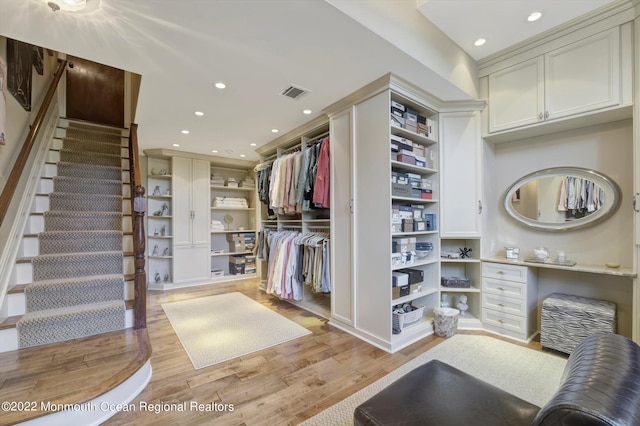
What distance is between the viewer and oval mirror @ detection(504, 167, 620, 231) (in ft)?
7.81

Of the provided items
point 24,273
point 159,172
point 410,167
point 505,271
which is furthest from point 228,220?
point 505,271

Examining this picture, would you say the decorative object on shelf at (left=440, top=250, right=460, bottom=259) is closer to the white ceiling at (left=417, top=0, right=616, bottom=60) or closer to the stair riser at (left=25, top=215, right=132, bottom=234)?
the white ceiling at (left=417, top=0, right=616, bottom=60)

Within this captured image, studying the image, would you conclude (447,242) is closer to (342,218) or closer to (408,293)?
(408,293)

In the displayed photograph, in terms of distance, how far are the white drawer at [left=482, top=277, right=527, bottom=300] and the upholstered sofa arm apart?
1.86 meters

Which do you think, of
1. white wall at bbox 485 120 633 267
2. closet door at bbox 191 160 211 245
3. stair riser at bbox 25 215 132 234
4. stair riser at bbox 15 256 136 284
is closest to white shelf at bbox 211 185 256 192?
closet door at bbox 191 160 211 245

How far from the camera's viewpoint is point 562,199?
8.49 ft

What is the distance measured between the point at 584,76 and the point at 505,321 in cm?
235

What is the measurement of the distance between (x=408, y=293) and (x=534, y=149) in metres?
2.07

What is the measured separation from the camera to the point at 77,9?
1.55 metres

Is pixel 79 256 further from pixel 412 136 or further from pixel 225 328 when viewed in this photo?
pixel 412 136

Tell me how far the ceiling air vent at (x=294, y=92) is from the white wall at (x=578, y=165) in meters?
2.35

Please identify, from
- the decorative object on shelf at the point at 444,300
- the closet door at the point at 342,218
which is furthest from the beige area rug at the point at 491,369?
the closet door at the point at 342,218

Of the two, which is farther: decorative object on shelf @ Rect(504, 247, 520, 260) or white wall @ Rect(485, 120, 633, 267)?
decorative object on shelf @ Rect(504, 247, 520, 260)

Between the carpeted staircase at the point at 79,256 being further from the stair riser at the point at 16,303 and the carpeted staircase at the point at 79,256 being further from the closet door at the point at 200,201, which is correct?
the closet door at the point at 200,201
